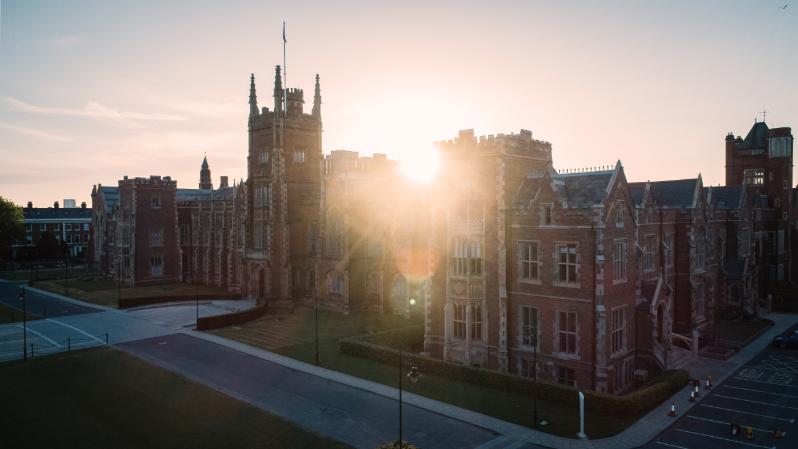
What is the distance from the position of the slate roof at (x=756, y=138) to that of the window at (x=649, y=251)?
3916cm

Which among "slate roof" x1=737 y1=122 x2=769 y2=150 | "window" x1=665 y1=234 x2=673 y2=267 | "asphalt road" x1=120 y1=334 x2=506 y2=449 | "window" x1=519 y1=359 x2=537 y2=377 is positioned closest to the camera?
"asphalt road" x1=120 y1=334 x2=506 y2=449

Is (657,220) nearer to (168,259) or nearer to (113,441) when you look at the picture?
(113,441)

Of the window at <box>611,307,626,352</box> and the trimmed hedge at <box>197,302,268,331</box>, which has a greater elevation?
the window at <box>611,307,626,352</box>

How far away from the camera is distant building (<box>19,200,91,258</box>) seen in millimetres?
130250

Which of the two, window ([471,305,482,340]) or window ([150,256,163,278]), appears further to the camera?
window ([150,256,163,278])

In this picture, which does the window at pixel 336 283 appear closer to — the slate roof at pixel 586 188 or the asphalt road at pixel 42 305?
the asphalt road at pixel 42 305

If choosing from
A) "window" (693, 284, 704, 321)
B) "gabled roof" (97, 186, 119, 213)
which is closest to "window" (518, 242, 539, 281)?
"window" (693, 284, 704, 321)

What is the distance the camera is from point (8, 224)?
342ft

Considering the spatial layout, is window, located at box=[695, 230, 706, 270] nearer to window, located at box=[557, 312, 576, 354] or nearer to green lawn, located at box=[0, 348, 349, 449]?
window, located at box=[557, 312, 576, 354]

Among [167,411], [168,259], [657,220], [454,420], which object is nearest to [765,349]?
[657,220]

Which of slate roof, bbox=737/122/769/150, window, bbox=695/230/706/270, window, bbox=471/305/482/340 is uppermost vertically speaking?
slate roof, bbox=737/122/769/150

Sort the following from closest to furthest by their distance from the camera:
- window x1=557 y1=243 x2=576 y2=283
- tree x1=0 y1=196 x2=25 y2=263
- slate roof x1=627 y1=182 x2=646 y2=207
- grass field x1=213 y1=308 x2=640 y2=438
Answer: grass field x1=213 y1=308 x2=640 y2=438 → window x1=557 y1=243 x2=576 y2=283 → slate roof x1=627 y1=182 x2=646 y2=207 → tree x1=0 y1=196 x2=25 y2=263

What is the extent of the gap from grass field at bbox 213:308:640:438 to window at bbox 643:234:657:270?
48.2ft

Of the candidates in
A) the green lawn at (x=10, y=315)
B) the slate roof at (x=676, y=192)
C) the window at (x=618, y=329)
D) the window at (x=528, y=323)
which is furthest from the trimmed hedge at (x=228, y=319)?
the slate roof at (x=676, y=192)
